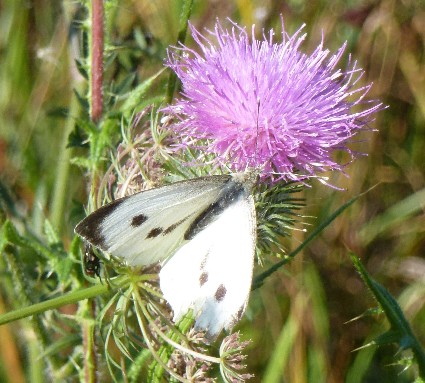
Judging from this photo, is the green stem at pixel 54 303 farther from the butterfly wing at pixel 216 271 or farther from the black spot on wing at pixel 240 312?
the black spot on wing at pixel 240 312

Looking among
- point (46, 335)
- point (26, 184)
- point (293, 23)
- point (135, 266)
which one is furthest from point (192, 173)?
point (293, 23)

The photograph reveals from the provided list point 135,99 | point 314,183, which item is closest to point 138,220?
point 135,99

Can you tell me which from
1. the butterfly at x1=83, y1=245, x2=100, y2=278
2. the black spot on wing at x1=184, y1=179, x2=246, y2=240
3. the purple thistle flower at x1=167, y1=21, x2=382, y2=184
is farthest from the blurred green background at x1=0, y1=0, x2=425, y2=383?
the black spot on wing at x1=184, y1=179, x2=246, y2=240

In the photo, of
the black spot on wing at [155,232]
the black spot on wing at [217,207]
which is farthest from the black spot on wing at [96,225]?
the black spot on wing at [217,207]

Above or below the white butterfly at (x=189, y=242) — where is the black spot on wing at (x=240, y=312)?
below

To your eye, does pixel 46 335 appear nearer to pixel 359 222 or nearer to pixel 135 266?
pixel 135 266
